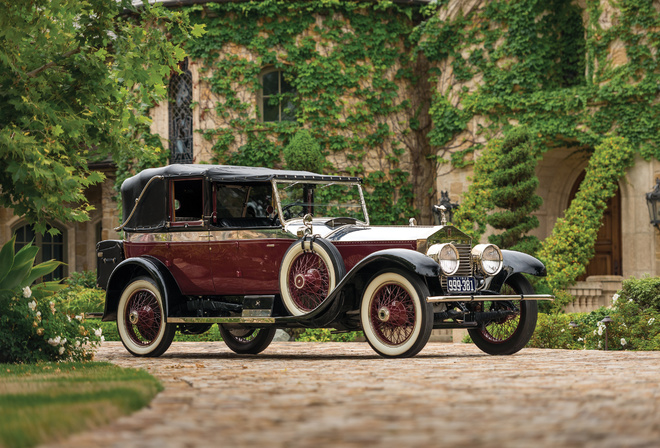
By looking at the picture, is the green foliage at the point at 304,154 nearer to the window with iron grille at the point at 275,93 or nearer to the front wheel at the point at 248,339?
the window with iron grille at the point at 275,93

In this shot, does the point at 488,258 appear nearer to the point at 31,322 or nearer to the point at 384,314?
the point at 384,314

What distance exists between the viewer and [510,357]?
Result: 334 inches

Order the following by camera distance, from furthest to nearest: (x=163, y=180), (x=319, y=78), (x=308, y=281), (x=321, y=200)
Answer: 1. (x=319, y=78)
2. (x=163, y=180)
3. (x=321, y=200)
4. (x=308, y=281)

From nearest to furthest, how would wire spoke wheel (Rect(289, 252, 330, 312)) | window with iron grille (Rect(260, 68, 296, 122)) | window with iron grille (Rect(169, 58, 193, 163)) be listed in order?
wire spoke wheel (Rect(289, 252, 330, 312)) → window with iron grille (Rect(260, 68, 296, 122)) → window with iron grille (Rect(169, 58, 193, 163))

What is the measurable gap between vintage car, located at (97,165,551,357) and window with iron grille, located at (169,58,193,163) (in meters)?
8.85

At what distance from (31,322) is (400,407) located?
4821 millimetres

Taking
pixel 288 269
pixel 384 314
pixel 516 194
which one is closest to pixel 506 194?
pixel 516 194

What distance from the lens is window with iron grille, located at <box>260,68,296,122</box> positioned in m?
19.0

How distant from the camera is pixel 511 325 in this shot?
29.8 feet

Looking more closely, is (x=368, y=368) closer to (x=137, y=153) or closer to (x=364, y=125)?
(x=137, y=153)

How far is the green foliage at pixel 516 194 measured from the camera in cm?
1614

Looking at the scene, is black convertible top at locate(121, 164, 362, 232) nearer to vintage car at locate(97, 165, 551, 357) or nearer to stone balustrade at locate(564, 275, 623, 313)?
vintage car at locate(97, 165, 551, 357)

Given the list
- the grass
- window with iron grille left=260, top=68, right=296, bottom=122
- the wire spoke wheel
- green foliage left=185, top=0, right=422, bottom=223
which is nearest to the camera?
the grass

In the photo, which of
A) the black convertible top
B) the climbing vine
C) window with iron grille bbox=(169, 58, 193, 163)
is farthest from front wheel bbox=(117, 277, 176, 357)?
window with iron grille bbox=(169, 58, 193, 163)
